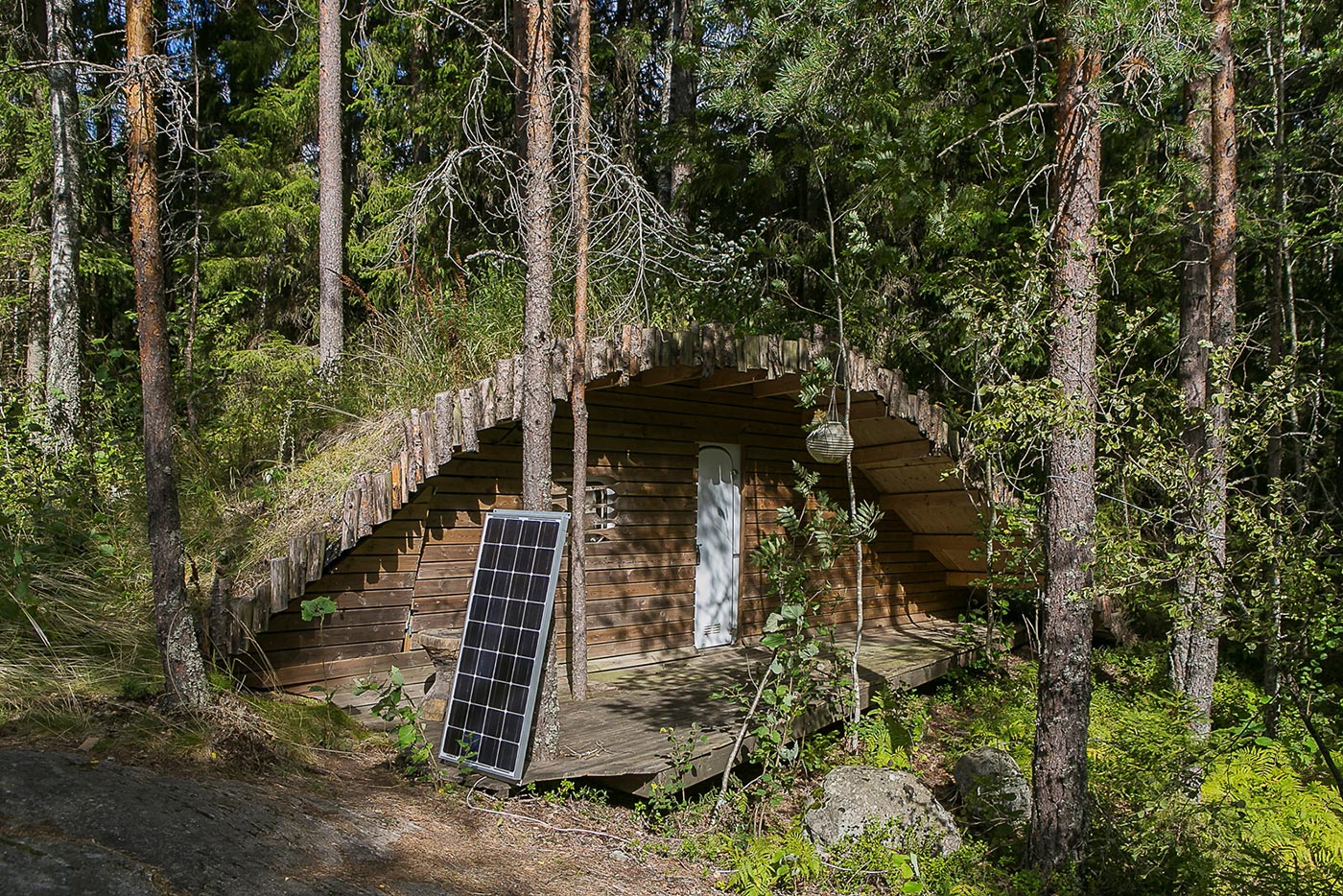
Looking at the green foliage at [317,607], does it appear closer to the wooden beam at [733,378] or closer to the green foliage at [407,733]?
the green foliage at [407,733]

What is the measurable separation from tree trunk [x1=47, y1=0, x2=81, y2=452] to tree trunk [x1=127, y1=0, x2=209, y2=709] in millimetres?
5446

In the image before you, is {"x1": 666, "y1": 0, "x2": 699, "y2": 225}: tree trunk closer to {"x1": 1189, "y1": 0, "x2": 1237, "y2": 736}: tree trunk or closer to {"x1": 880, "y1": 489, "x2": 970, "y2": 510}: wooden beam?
{"x1": 880, "y1": 489, "x2": 970, "y2": 510}: wooden beam

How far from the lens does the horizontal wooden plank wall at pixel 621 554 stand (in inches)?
A: 243

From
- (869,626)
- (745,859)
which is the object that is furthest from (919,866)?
(869,626)

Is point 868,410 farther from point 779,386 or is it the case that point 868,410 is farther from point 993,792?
point 993,792

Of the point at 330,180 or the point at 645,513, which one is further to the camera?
the point at 330,180

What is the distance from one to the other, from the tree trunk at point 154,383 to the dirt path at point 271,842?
709mm

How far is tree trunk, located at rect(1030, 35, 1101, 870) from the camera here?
509 cm

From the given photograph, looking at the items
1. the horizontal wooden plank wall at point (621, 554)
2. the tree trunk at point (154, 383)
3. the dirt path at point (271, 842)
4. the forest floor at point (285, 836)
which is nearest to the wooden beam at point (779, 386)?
the horizontal wooden plank wall at point (621, 554)

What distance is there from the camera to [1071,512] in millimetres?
5117

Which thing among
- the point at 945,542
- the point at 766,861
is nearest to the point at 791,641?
the point at 766,861

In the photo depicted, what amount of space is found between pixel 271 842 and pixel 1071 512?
175 inches

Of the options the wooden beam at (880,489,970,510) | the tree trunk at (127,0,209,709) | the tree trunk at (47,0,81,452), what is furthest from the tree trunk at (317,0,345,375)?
the wooden beam at (880,489,970,510)

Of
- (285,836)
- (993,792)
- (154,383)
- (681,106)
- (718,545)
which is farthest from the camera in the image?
(681,106)
